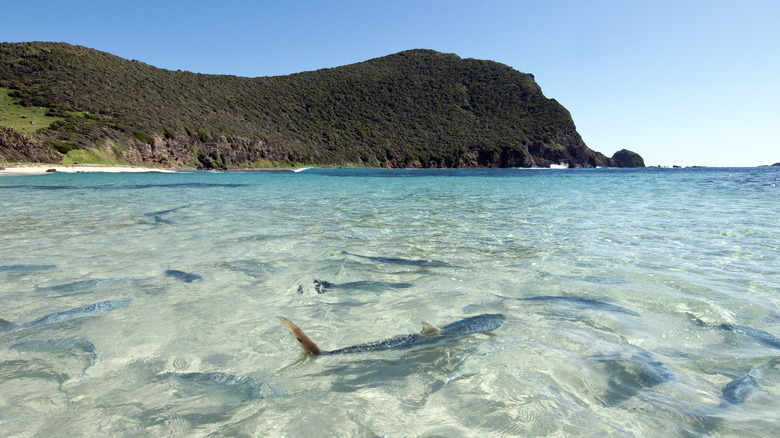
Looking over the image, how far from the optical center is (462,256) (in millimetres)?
7512

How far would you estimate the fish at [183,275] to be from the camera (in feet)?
19.4

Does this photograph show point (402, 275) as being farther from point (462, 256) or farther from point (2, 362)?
point (2, 362)

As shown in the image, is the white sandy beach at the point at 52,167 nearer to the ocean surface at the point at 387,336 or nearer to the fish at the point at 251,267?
the ocean surface at the point at 387,336

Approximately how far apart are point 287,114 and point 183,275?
117 meters

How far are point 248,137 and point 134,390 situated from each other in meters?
92.1

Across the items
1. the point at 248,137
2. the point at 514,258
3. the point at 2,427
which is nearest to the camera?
the point at 2,427

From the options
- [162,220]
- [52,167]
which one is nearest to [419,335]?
[162,220]

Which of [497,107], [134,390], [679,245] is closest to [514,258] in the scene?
[679,245]

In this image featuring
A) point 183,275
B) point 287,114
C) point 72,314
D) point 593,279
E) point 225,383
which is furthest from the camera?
point 287,114

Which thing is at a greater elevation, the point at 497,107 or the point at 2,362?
the point at 497,107

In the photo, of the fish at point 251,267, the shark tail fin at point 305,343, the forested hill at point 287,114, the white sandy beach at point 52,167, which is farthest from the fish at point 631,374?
the forested hill at point 287,114

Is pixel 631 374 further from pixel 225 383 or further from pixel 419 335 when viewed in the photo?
pixel 225 383

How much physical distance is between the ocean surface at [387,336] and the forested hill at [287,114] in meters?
59.9

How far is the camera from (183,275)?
6.12 meters
